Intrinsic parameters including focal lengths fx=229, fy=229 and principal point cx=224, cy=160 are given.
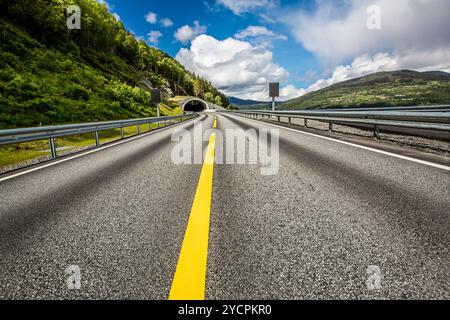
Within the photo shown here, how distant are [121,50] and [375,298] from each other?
344 feet

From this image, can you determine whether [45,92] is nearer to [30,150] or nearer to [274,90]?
[30,150]

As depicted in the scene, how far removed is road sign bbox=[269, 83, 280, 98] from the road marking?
3020cm

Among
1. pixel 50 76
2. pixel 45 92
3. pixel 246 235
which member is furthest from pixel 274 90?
pixel 246 235

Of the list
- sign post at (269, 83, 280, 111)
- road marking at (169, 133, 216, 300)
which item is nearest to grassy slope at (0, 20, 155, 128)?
road marking at (169, 133, 216, 300)

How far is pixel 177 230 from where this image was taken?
223 centimetres

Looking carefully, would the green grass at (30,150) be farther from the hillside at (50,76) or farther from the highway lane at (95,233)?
the hillside at (50,76)

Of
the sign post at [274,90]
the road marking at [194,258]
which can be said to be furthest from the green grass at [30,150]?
the sign post at [274,90]

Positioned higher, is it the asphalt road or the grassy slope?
the grassy slope

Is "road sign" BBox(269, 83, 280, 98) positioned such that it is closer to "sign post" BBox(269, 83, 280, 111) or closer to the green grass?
"sign post" BBox(269, 83, 280, 111)

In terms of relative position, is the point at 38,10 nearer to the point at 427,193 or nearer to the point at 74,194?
the point at 74,194

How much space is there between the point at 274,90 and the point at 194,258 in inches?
1269

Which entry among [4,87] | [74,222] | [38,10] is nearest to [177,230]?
[74,222]

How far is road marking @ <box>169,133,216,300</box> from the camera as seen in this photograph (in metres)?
1.46
